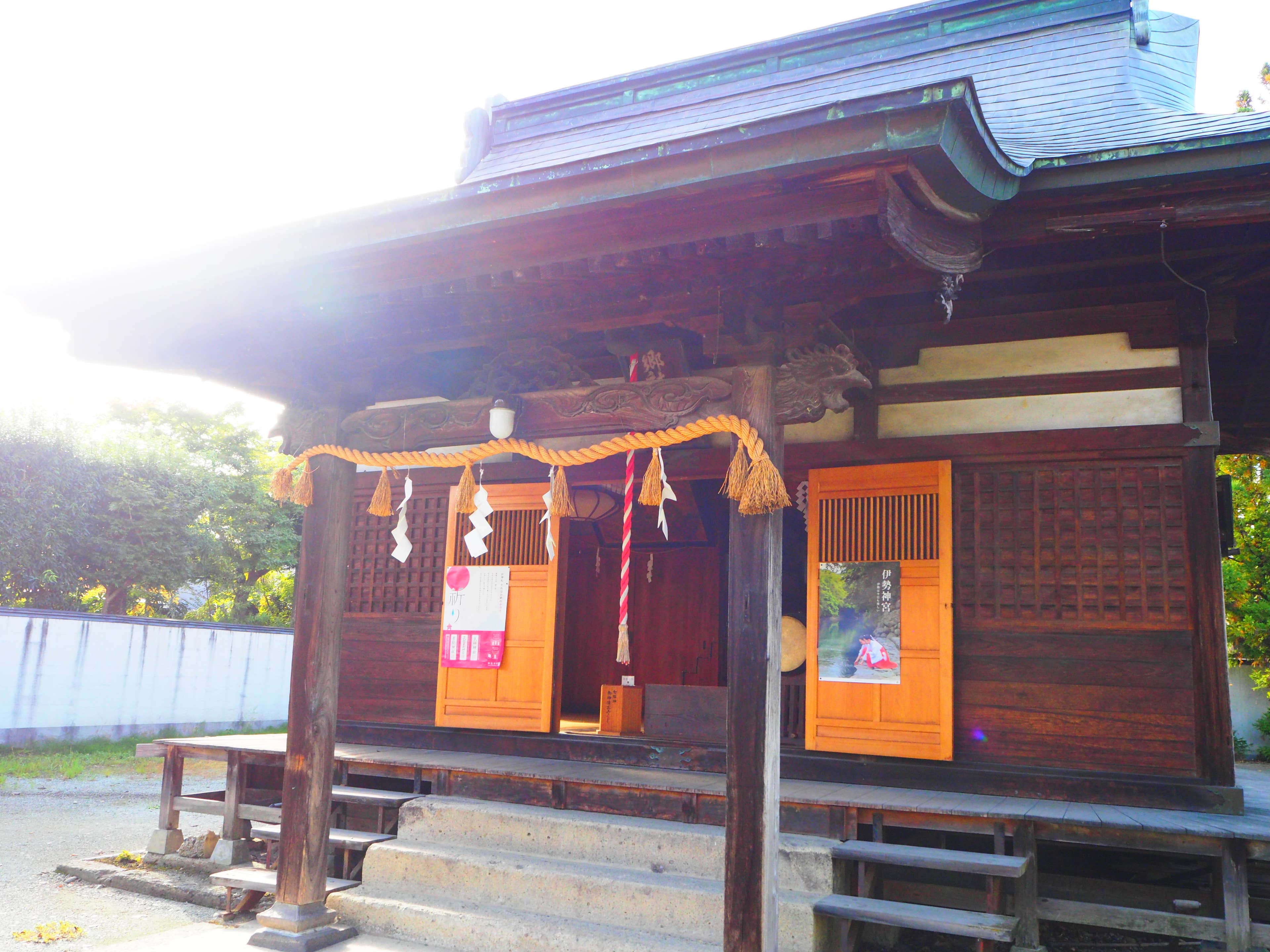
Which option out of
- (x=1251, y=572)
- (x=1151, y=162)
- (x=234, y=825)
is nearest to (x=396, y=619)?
(x=234, y=825)

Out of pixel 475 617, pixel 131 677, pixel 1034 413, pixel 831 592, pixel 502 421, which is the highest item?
pixel 1034 413

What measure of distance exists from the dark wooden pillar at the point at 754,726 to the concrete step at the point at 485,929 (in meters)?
0.69

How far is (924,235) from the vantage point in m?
3.43

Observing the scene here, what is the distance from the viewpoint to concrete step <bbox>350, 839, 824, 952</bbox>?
432 cm

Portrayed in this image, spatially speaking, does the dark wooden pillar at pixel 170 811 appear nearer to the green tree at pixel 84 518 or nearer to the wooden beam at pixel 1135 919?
the wooden beam at pixel 1135 919

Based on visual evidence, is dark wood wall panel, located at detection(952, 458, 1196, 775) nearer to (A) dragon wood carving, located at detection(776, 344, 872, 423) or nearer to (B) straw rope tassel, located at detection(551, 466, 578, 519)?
(A) dragon wood carving, located at detection(776, 344, 872, 423)

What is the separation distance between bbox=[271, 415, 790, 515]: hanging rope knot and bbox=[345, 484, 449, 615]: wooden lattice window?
2.21 m

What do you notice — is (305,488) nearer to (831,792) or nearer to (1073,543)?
(831,792)

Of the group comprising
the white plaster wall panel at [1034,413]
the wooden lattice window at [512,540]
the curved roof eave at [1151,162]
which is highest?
the curved roof eave at [1151,162]

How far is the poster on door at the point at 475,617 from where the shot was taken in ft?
22.6

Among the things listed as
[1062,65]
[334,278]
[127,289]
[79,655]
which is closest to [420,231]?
[334,278]

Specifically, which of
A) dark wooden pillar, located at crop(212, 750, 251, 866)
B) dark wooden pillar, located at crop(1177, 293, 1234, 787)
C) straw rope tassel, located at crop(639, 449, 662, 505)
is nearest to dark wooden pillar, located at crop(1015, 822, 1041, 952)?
dark wooden pillar, located at crop(1177, 293, 1234, 787)

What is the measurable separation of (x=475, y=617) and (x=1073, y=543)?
14.1 feet

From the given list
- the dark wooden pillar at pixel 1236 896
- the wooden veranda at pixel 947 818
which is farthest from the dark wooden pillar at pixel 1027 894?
the dark wooden pillar at pixel 1236 896
